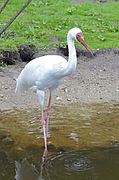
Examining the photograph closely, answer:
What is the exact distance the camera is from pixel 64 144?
27.1 feet

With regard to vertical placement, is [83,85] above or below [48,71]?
below

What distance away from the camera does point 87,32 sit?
1370 centimetres

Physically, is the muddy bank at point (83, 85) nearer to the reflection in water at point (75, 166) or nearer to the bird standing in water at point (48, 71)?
the bird standing in water at point (48, 71)

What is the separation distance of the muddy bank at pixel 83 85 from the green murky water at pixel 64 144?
0.33m

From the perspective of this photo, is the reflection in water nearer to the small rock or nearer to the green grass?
the small rock

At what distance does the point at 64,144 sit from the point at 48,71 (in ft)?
3.39

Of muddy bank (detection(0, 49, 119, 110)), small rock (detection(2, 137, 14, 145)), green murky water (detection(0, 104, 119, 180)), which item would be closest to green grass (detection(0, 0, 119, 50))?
muddy bank (detection(0, 49, 119, 110))

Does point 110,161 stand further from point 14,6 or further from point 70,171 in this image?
point 14,6

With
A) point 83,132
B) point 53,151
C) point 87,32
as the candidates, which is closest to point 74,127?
point 83,132

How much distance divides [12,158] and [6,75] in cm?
371

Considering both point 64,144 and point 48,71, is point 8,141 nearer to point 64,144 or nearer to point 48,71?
point 64,144

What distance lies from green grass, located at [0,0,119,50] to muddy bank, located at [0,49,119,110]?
668 millimetres

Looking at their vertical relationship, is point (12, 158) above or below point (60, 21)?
above

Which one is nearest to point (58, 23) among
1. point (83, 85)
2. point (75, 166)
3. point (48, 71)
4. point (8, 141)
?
point (83, 85)
